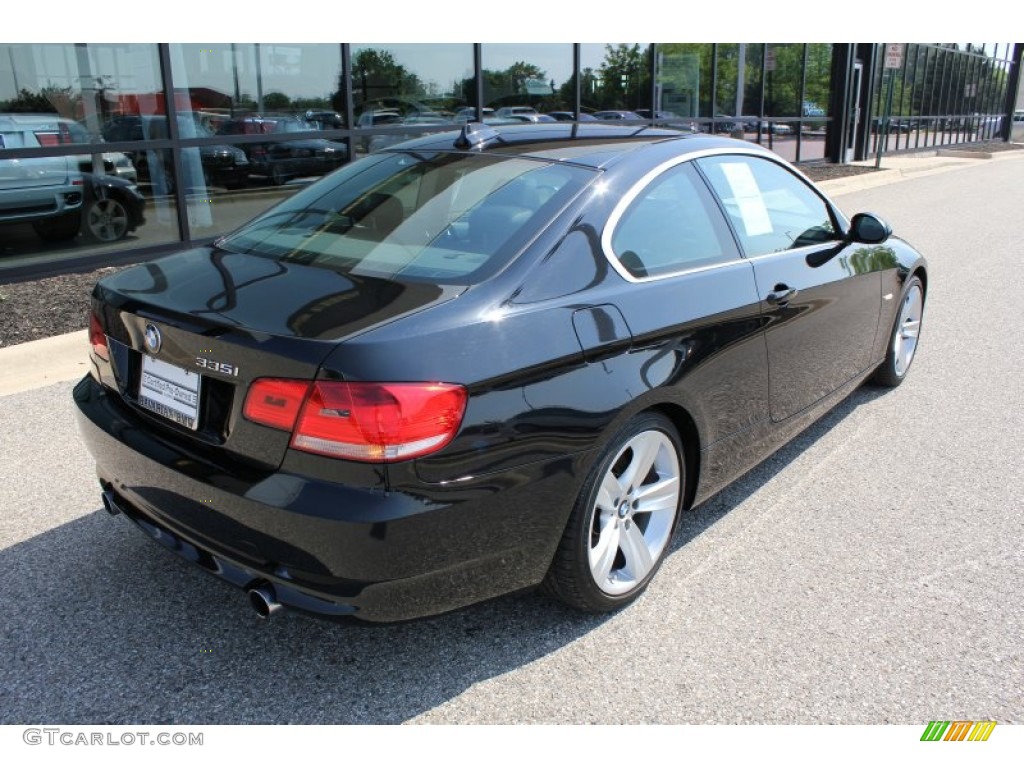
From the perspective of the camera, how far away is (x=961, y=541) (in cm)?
354

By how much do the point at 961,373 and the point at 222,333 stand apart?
5.08 meters

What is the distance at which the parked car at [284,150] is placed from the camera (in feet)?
30.7

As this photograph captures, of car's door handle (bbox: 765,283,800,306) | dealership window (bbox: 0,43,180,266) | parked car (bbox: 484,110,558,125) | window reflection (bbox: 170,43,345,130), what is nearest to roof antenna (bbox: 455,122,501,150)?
car's door handle (bbox: 765,283,800,306)

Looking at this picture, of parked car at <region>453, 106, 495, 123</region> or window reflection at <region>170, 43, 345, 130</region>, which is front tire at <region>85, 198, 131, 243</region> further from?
parked car at <region>453, 106, 495, 123</region>

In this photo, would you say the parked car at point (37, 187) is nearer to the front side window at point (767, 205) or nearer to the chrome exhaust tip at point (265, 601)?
the front side window at point (767, 205)

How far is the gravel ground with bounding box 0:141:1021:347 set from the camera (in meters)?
6.08

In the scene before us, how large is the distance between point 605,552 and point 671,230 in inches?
48.0

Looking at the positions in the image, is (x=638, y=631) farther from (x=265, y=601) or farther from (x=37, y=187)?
(x=37, y=187)

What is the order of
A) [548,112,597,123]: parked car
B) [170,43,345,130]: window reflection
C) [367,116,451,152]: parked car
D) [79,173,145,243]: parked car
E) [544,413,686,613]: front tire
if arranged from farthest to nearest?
1. [548,112,597,123]: parked car
2. [367,116,451,152]: parked car
3. [170,43,345,130]: window reflection
4. [79,173,145,243]: parked car
5. [544,413,686,613]: front tire

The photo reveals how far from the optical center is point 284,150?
9703 mm

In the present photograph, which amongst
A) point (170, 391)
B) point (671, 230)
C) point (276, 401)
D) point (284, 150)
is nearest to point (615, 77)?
point (284, 150)

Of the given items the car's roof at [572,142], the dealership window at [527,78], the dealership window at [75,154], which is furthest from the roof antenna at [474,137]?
the dealership window at [527,78]

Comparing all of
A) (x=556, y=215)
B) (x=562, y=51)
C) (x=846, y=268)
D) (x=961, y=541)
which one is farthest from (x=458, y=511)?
(x=562, y=51)
